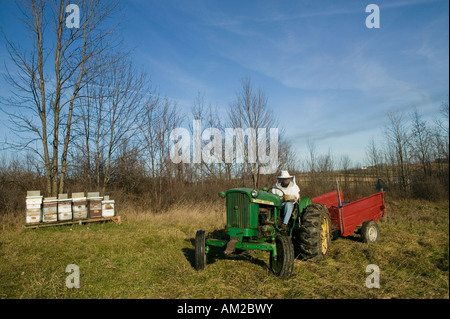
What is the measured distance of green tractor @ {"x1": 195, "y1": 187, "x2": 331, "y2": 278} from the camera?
5082 mm

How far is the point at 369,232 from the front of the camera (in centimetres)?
736

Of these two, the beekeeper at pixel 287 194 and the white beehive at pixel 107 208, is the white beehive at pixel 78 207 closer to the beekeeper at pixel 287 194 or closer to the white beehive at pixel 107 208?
the white beehive at pixel 107 208

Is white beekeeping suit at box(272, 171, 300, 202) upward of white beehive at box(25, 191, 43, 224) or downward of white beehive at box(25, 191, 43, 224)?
upward

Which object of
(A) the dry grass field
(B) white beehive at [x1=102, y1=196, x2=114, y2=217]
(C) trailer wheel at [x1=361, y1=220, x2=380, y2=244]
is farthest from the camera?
(B) white beehive at [x1=102, y1=196, x2=114, y2=217]

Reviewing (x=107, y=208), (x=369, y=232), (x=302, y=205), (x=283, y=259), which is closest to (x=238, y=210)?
(x=283, y=259)

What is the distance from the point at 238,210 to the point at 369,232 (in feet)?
12.8

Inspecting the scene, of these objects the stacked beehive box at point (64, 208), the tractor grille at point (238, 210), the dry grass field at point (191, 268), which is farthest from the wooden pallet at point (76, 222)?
the tractor grille at point (238, 210)

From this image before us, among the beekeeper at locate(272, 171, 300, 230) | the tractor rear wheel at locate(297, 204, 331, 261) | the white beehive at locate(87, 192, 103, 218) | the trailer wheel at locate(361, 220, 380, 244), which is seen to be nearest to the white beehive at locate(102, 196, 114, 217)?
the white beehive at locate(87, 192, 103, 218)

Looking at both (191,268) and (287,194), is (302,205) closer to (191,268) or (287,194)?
(287,194)

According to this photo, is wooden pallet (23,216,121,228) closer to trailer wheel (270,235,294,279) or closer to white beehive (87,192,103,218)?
white beehive (87,192,103,218)

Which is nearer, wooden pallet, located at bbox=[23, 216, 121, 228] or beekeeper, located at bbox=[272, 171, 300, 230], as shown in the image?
beekeeper, located at bbox=[272, 171, 300, 230]

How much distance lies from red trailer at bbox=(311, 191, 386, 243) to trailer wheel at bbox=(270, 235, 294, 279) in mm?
1922

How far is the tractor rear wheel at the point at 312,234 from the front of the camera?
18.7 ft
